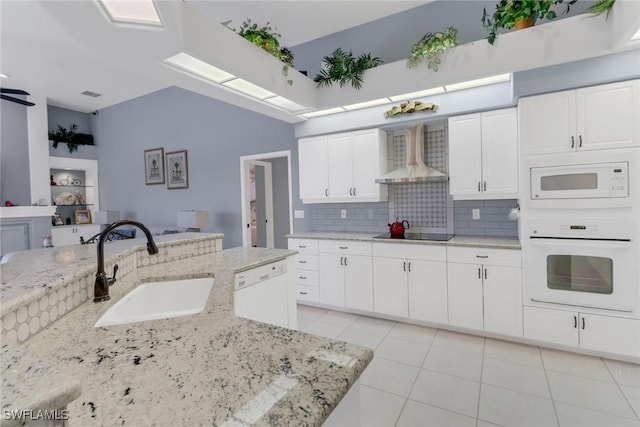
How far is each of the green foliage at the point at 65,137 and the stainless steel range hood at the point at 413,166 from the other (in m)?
6.79

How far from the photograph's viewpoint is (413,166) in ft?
12.3

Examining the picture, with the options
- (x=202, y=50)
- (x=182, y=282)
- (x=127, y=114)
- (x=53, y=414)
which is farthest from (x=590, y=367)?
(x=127, y=114)

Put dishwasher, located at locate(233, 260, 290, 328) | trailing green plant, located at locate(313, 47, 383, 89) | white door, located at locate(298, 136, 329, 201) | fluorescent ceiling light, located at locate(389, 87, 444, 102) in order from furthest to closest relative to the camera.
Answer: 1. white door, located at locate(298, 136, 329, 201)
2. trailing green plant, located at locate(313, 47, 383, 89)
3. fluorescent ceiling light, located at locate(389, 87, 444, 102)
4. dishwasher, located at locate(233, 260, 290, 328)

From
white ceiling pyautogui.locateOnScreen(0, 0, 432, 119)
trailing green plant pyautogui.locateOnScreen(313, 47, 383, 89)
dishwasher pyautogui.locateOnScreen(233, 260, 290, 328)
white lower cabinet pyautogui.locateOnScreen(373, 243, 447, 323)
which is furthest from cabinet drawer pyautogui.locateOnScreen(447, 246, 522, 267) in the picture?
white ceiling pyautogui.locateOnScreen(0, 0, 432, 119)

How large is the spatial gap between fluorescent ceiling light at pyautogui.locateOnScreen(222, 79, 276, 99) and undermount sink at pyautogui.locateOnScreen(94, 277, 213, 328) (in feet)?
5.53

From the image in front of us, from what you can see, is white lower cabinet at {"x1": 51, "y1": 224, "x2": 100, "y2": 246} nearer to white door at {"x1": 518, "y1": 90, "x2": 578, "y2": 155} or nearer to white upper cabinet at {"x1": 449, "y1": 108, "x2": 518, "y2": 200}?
white upper cabinet at {"x1": 449, "y1": 108, "x2": 518, "y2": 200}

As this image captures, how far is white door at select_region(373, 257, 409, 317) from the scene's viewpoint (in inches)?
138

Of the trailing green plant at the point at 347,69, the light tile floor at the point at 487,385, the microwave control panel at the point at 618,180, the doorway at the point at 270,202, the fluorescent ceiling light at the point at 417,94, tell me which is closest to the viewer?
the light tile floor at the point at 487,385

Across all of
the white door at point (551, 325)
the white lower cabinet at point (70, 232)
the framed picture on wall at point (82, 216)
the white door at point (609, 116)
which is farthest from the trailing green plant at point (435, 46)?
the framed picture on wall at point (82, 216)

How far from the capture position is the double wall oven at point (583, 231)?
8.34 ft

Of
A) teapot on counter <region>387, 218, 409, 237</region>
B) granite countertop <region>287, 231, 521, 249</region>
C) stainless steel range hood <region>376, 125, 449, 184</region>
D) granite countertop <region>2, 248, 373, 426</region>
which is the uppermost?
stainless steel range hood <region>376, 125, 449, 184</region>

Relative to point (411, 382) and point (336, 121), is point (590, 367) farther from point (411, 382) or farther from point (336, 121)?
point (336, 121)

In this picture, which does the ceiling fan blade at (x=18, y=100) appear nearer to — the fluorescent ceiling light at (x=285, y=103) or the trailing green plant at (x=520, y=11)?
the fluorescent ceiling light at (x=285, y=103)

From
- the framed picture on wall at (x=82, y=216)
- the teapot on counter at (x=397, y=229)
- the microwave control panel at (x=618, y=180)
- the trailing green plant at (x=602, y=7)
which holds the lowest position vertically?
the teapot on counter at (x=397, y=229)
